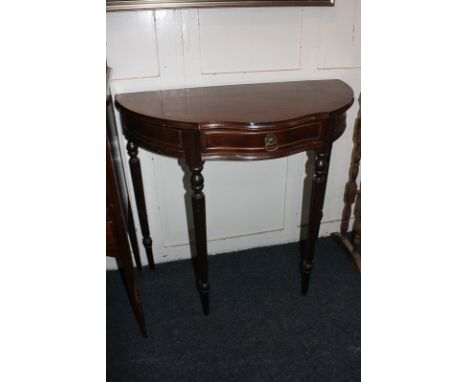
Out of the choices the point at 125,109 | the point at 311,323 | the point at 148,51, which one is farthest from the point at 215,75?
the point at 311,323

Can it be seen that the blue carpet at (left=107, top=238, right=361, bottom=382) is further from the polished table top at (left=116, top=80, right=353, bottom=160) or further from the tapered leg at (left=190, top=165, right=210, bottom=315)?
the polished table top at (left=116, top=80, right=353, bottom=160)

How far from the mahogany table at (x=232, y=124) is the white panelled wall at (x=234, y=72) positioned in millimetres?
136

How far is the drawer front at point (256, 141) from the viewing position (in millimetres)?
1181

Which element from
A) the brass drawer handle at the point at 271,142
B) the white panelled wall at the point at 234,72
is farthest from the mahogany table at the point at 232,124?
the white panelled wall at the point at 234,72

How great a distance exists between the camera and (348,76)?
174cm

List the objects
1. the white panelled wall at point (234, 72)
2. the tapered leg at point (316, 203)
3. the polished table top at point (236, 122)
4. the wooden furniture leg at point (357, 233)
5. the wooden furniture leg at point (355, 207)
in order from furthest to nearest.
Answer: the wooden furniture leg at point (357, 233), the wooden furniture leg at point (355, 207), the white panelled wall at point (234, 72), the tapered leg at point (316, 203), the polished table top at point (236, 122)

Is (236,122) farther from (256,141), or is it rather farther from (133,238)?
(133,238)

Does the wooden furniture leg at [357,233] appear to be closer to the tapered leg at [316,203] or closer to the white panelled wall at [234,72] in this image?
the white panelled wall at [234,72]

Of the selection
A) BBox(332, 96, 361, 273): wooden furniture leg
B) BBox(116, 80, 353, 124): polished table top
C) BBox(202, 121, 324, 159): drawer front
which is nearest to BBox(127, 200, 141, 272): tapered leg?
BBox(116, 80, 353, 124): polished table top

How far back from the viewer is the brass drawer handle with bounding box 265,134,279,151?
1.19 metres

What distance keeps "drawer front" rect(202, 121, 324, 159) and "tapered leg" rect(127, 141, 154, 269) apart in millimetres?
519

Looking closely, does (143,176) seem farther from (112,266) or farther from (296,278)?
(296,278)

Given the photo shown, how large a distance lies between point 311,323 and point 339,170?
832 millimetres

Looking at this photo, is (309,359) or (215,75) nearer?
(309,359)
